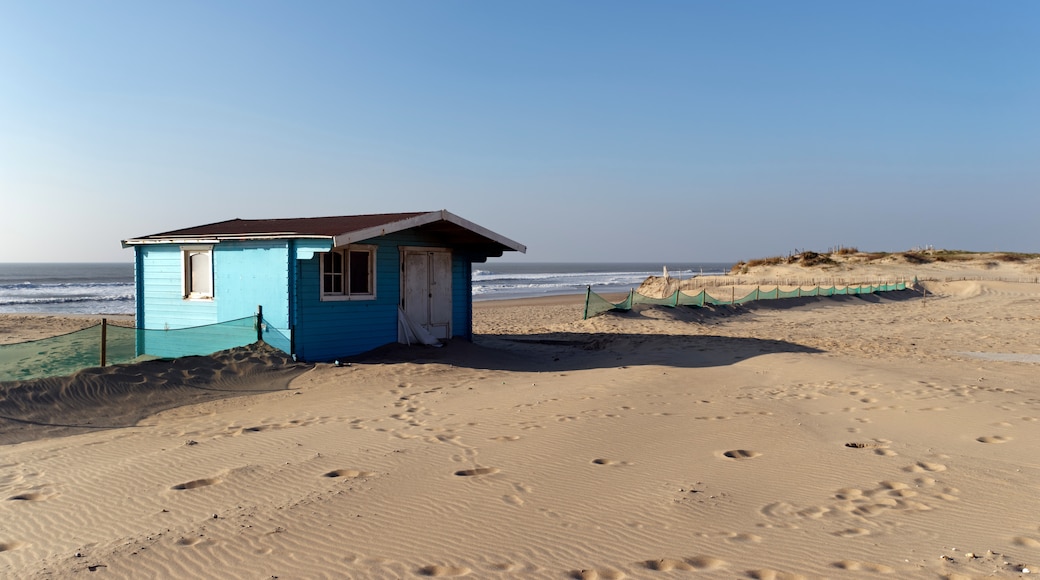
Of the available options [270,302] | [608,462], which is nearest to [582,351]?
[270,302]

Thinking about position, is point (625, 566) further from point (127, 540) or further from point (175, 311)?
point (175, 311)

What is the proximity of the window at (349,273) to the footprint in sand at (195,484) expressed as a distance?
7.18m

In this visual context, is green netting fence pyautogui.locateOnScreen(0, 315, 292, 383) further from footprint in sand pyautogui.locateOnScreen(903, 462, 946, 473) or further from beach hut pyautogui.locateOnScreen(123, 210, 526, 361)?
footprint in sand pyautogui.locateOnScreen(903, 462, 946, 473)

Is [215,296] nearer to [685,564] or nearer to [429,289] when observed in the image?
[429,289]

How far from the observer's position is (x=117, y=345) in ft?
38.5

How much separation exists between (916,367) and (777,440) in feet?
24.7

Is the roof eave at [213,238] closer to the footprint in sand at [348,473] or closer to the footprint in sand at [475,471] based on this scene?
the footprint in sand at [348,473]

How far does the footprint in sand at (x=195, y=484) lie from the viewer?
6.22 m

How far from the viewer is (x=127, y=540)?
5.00 meters

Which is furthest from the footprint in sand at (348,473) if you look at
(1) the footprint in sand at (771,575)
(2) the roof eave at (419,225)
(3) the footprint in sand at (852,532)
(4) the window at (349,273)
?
(4) the window at (349,273)

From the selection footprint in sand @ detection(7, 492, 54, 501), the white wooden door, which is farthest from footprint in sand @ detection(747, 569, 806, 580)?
the white wooden door

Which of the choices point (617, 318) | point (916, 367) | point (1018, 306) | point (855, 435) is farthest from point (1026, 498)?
point (1018, 306)

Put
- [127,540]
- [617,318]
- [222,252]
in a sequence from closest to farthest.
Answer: [127,540] → [222,252] → [617,318]

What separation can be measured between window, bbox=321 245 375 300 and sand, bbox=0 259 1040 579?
144 centimetres
